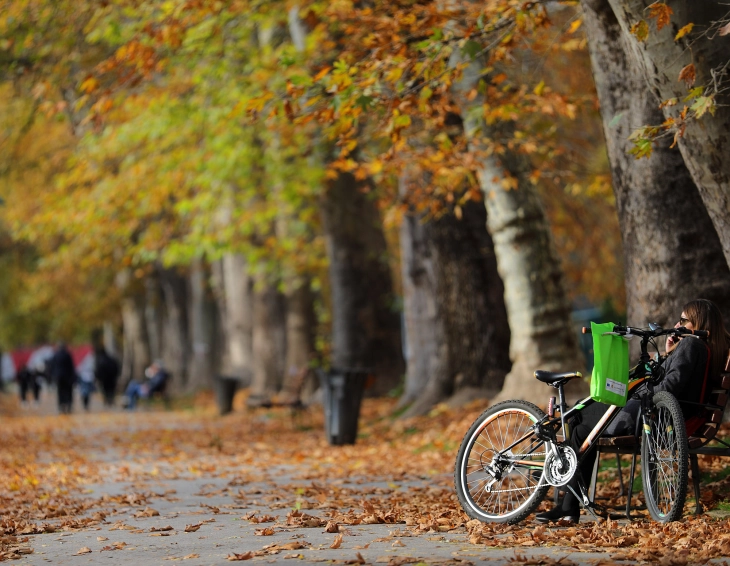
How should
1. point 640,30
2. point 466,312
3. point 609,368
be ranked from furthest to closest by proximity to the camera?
point 466,312 < point 640,30 < point 609,368

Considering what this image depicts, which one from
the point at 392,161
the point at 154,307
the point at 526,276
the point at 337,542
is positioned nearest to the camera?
the point at 337,542

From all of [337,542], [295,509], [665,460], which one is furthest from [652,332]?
[295,509]

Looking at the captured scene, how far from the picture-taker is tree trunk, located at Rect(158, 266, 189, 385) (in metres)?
39.9

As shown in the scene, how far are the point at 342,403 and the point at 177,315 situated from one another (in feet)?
83.2

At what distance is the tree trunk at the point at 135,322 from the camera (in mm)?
41438

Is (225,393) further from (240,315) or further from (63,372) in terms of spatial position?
(63,372)

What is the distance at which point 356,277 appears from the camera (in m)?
22.0

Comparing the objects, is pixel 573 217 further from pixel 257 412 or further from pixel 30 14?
pixel 30 14

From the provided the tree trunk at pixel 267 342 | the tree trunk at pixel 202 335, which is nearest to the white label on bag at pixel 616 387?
the tree trunk at pixel 267 342

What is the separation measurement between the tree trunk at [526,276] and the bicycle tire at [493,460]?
5.87 m

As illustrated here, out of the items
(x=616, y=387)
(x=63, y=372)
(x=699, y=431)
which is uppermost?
(x=63, y=372)

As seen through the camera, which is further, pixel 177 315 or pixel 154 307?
pixel 154 307

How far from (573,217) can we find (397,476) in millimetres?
13530

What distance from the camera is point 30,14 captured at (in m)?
15.5
